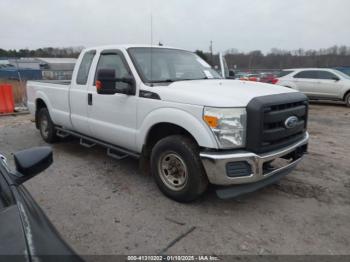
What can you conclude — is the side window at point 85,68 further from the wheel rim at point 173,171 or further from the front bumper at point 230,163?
the front bumper at point 230,163

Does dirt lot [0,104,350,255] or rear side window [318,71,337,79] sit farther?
rear side window [318,71,337,79]

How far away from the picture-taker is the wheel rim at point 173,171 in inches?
148

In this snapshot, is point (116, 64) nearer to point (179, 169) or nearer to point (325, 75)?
point (179, 169)

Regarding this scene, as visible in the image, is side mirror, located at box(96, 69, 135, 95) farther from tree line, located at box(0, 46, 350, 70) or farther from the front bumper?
tree line, located at box(0, 46, 350, 70)

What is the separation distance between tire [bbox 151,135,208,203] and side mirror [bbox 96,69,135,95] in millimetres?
905

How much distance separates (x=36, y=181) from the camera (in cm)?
463

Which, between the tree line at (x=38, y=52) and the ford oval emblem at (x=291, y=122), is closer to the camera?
the ford oval emblem at (x=291, y=122)

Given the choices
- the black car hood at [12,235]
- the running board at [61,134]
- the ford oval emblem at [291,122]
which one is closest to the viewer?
the black car hood at [12,235]

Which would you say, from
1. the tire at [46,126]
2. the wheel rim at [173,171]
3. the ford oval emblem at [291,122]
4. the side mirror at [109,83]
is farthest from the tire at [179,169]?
the tire at [46,126]

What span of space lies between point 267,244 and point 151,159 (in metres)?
1.74

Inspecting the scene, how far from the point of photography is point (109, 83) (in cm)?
402

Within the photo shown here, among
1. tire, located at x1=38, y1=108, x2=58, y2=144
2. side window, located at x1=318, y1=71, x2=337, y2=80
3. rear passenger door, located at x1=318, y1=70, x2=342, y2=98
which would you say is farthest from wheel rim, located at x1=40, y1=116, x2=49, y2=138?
side window, located at x1=318, y1=71, x2=337, y2=80

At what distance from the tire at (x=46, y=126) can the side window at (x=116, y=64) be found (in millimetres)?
2274

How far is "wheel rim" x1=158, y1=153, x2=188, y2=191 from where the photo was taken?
3.75 metres
